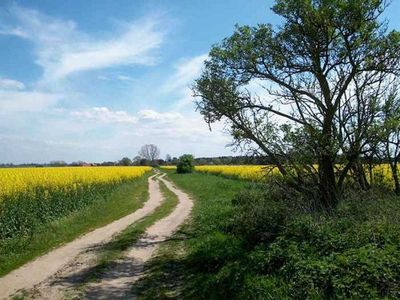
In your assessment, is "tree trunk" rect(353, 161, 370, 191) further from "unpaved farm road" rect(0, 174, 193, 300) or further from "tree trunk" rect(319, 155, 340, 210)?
"unpaved farm road" rect(0, 174, 193, 300)

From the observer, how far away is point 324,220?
9750 mm

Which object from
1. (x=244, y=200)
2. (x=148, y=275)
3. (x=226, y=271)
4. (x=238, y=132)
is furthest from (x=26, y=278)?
(x=244, y=200)

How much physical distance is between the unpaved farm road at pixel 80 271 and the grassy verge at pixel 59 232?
1.44 feet

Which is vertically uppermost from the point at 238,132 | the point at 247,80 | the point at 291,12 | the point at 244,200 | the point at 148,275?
the point at 291,12

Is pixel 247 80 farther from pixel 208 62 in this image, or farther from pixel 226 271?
pixel 226 271

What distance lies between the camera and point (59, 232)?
16359 mm

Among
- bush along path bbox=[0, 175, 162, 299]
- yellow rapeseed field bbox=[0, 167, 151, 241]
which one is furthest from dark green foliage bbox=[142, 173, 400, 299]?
yellow rapeseed field bbox=[0, 167, 151, 241]

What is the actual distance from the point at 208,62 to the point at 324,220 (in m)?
7.00

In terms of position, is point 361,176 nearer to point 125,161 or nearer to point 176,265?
point 176,265

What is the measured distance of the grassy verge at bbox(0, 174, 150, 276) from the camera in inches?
489

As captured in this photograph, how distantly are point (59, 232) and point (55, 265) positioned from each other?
16.4 feet

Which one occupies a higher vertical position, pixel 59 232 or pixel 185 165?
pixel 185 165

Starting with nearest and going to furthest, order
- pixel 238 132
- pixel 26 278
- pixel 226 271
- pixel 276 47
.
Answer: pixel 226 271 < pixel 26 278 < pixel 276 47 < pixel 238 132

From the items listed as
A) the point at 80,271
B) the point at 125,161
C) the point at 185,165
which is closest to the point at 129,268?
the point at 80,271
